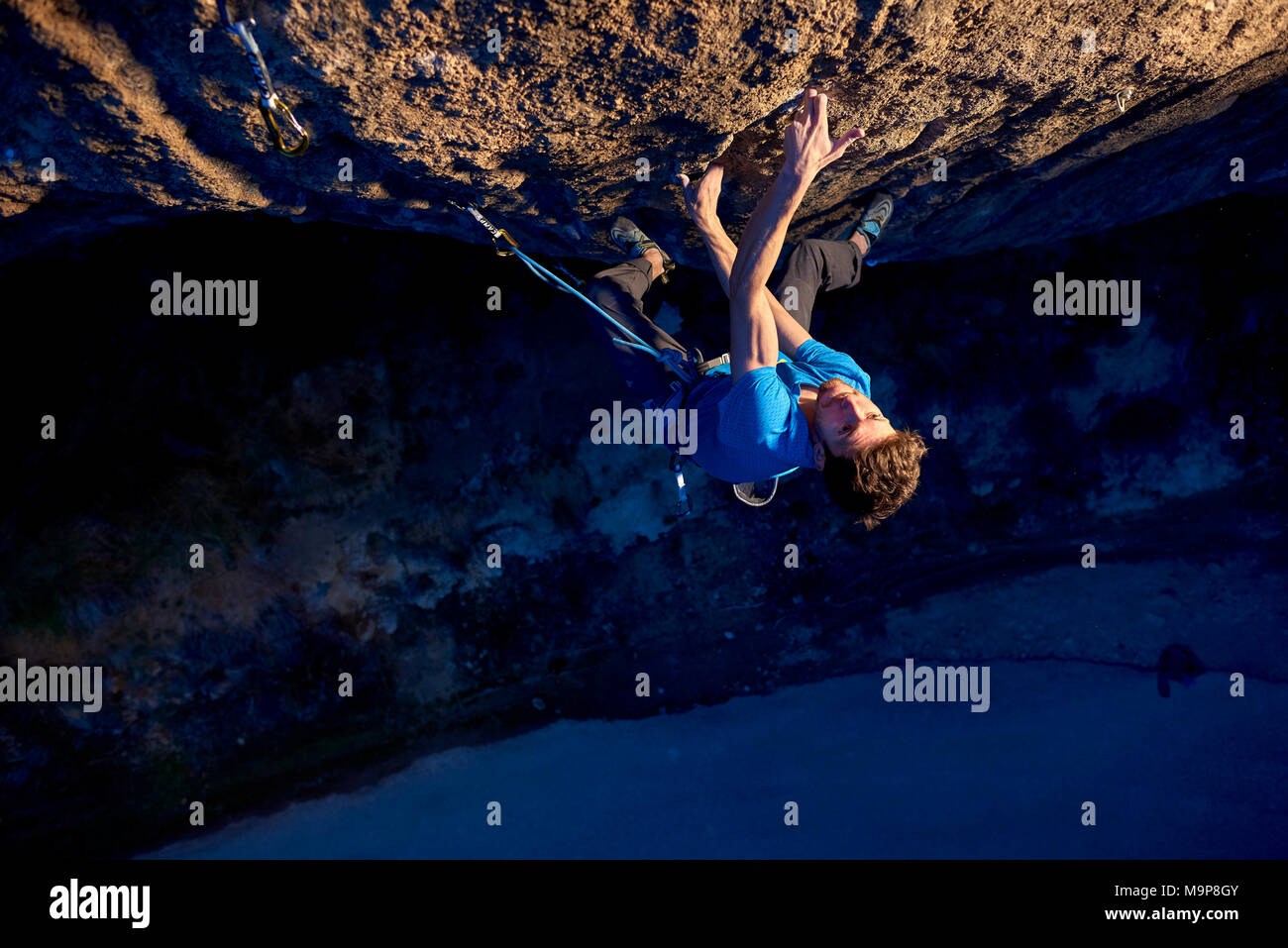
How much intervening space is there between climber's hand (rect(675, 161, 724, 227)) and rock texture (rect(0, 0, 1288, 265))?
0.06 meters

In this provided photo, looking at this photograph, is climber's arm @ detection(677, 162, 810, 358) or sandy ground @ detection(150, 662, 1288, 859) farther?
sandy ground @ detection(150, 662, 1288, 859)

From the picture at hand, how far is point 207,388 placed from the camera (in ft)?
15.9

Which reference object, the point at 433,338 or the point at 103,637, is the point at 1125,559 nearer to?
the point at 433,338

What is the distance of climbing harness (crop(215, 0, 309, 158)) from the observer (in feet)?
6.79

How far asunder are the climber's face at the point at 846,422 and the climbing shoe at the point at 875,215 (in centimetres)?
136

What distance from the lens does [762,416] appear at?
251 cm

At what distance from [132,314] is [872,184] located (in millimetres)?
4437

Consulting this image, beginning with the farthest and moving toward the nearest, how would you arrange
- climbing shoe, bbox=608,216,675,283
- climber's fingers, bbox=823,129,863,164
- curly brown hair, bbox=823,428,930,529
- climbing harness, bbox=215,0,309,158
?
climbing shoe, bbox=608,216,675,283, climber's fingers, bbox=823,129,863,164, curly brown hair, bbox=823,428,930,529, climbing harness, bbox=215,0,309,158

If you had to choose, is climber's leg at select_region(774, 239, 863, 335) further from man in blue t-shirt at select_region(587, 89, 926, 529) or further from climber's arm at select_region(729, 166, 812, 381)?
climber's arm at select_region(729, 166, 812, 381)

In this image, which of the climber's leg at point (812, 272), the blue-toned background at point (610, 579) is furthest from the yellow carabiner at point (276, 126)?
the blue-toned background at point (610, 579)

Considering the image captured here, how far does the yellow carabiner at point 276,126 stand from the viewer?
2268mm

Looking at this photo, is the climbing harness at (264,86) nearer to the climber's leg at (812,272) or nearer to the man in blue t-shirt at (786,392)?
the man in blue t-shirt at (786,392)

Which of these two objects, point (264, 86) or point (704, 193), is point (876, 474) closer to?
point (704, 193)

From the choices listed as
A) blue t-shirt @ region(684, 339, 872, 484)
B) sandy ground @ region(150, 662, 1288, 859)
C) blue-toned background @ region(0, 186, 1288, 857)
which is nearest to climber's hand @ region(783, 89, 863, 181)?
blue t-shirt @ region(684, 339, 872, 484)
